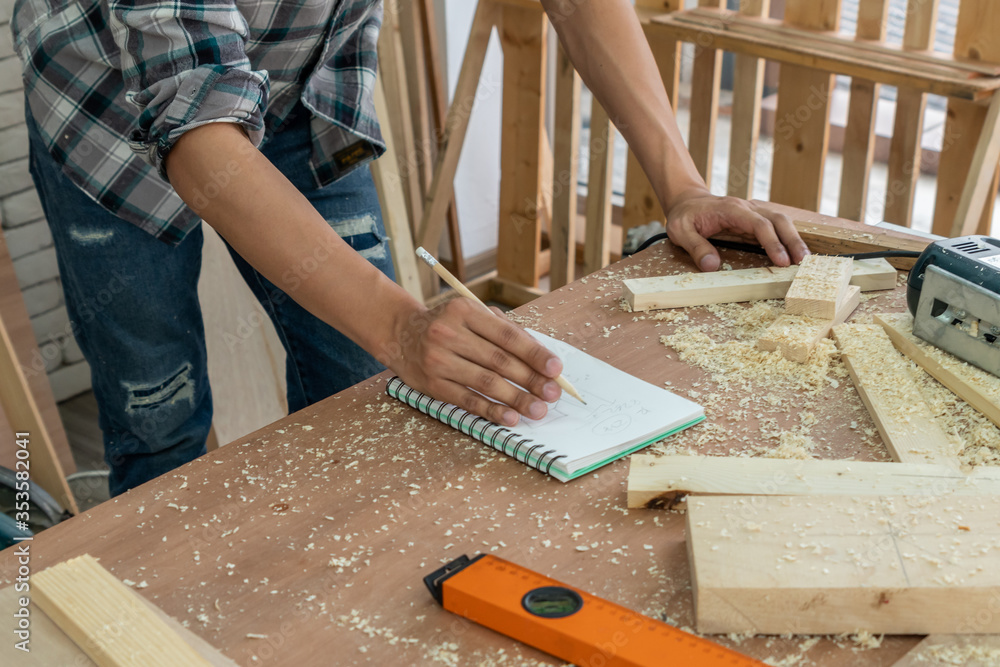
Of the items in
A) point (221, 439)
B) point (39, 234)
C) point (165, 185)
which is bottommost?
point (221, 439)

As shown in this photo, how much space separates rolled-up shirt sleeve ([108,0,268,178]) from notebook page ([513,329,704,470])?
51 centimetres

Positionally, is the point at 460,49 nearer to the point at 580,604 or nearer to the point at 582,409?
the point at 582,409

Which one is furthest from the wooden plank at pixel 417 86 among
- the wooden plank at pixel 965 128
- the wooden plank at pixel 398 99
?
the wooden plank at pixel 965 128

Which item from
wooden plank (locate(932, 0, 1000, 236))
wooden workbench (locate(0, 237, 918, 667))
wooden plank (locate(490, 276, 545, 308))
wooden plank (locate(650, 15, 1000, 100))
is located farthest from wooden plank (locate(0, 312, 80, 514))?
wooden plank (locate(932, 0, 1000, 236))

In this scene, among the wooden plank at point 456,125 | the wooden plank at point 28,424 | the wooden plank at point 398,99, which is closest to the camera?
the wooden plank at point 28,424

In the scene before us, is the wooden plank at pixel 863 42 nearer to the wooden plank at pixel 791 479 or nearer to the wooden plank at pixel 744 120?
the wooden plank at pixel 744 120

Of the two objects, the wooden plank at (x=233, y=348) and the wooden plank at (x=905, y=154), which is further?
the wooden plank at (x=905, y=154)

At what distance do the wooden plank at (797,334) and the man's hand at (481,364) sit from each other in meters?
0.32

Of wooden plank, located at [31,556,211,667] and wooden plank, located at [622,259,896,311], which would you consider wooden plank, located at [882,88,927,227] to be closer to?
wooden plank, located at [622,259,896,311]

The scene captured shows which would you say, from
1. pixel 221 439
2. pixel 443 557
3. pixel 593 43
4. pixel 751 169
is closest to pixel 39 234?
pixel 221 439

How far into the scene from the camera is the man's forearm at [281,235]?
1.05 meters

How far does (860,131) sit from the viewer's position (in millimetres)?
2434

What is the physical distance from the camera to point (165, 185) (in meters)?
1.37

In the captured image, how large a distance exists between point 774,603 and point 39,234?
Answer: 2582 mm
